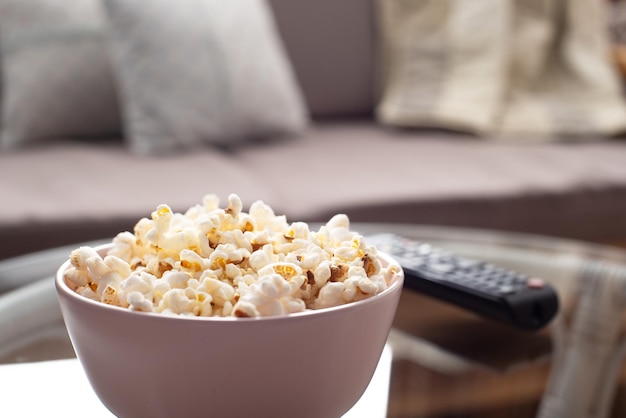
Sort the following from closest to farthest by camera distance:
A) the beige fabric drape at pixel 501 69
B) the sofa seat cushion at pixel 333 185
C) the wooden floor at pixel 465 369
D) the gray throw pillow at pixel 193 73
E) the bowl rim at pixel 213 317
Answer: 1. the bowl rim at pixel 213 317
2. the wooden floor at pixel 465 369
3. the sofa seat cushion at pixel 333 185
4. the gray throw pillow at pixel 193 73
5. the beige fabric drape at pixel 501 69

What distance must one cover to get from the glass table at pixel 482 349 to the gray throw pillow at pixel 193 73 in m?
0.84

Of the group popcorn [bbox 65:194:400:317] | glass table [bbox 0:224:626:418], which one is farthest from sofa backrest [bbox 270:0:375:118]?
popcorn [bbox 65:194:400:317]

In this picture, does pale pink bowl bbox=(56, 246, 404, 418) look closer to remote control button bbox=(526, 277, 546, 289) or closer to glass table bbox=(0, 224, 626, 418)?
glass table bbox=(0, 224, 626, 418)

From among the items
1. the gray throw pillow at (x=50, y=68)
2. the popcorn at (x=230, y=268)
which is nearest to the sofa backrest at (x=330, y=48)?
the gray throw pillow at (x=50, y=68)

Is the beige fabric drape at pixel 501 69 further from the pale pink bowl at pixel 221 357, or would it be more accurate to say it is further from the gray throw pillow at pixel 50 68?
the pale pink bowl at pixel 221 357

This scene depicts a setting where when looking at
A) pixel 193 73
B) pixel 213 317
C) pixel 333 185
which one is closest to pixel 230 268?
pixel 213 317

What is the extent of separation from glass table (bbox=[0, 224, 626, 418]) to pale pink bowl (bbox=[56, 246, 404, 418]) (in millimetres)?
179

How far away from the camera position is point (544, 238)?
5.49 ft

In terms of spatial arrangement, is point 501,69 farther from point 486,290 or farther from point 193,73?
point 486,290

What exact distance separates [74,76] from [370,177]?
2.31 ft

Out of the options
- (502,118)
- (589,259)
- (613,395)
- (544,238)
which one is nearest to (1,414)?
(613,395)

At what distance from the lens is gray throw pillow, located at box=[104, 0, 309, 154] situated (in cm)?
178

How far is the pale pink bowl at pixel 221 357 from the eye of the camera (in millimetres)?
479

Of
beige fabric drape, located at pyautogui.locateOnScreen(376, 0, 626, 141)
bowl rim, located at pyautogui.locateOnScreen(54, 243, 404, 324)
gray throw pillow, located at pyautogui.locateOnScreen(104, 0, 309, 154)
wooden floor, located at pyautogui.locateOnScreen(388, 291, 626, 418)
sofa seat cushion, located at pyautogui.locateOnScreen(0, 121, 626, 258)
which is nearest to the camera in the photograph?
bowl rim, located at pyautogui.locateOnScreen(54, 243, 404, 324)
